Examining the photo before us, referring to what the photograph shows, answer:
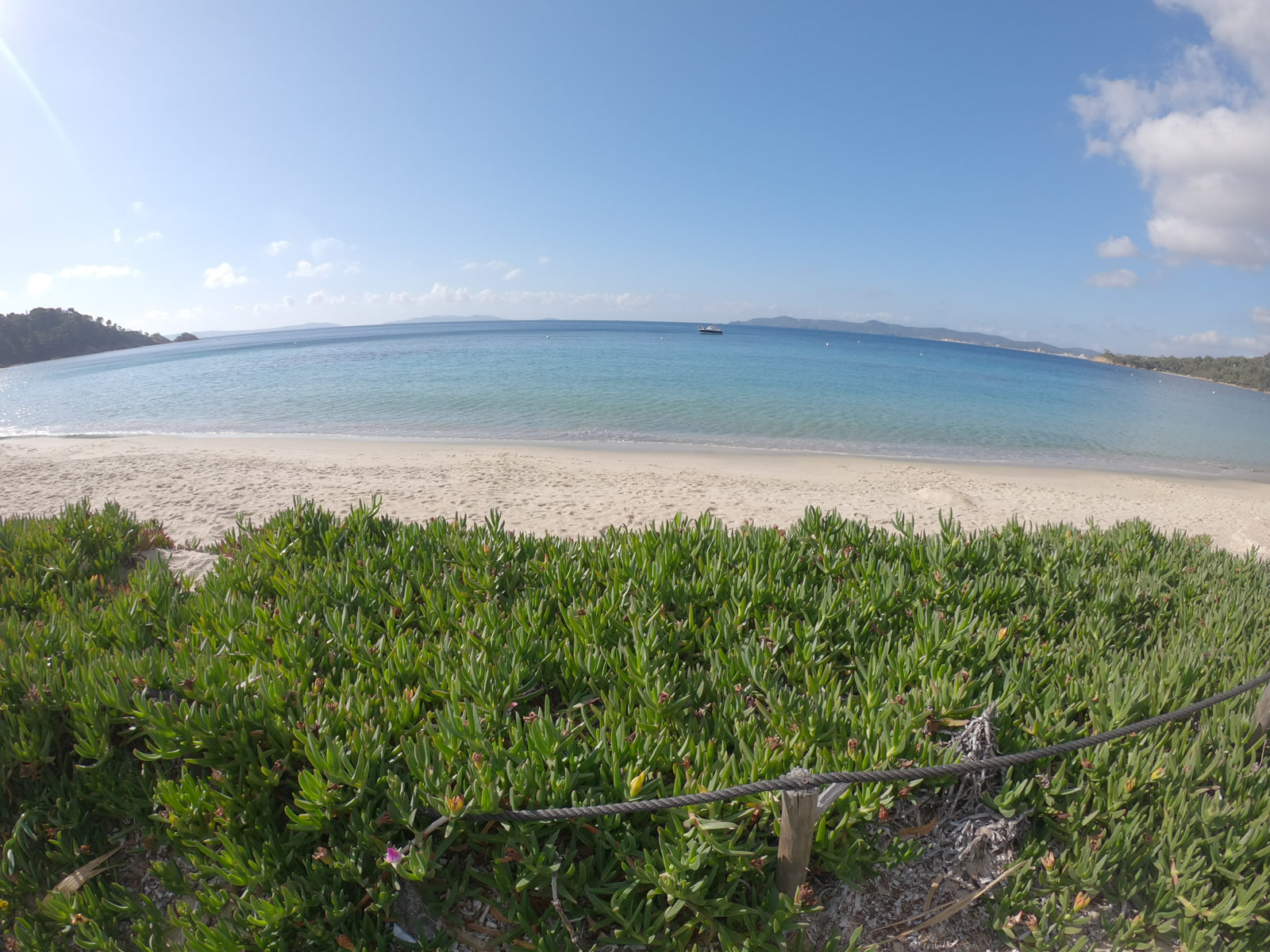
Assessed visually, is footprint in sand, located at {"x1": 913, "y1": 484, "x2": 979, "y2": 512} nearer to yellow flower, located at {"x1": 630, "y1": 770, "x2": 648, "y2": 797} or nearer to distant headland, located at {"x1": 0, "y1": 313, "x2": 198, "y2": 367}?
yellow flower, located at {"x1": 630, "y1": 770, "x2": 648, "y2": 797}

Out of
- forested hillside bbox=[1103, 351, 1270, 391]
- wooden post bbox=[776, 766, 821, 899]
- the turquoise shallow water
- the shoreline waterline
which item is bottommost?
wooden post bbox=[776, 766, 821, 899]

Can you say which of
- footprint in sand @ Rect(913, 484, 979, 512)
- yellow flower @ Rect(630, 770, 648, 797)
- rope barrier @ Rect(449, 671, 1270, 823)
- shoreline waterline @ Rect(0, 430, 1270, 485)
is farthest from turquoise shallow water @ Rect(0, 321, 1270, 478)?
yellow flower @ Rect(630, 770, 648, 797)

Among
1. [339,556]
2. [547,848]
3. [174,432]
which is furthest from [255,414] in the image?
[547,848]

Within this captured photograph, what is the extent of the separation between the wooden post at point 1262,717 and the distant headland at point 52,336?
86.1 metres

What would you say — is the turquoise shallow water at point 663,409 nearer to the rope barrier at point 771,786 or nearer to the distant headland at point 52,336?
the rope barrier at point 771,786

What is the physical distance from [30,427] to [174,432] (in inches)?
227

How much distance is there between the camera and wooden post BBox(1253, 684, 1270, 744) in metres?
2.50

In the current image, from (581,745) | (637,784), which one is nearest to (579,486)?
(581,745)

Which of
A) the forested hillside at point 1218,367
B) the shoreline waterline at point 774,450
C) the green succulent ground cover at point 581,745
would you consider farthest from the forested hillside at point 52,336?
the forested hillside at point 1218,367

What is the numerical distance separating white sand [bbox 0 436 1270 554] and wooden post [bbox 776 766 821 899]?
6.34 m

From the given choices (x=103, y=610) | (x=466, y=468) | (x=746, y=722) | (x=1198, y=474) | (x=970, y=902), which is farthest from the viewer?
(x=1198, y=474)

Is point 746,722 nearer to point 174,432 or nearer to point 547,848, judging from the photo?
point 547,848

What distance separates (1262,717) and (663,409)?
20.3 metres

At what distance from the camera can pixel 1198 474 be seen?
1652cm
